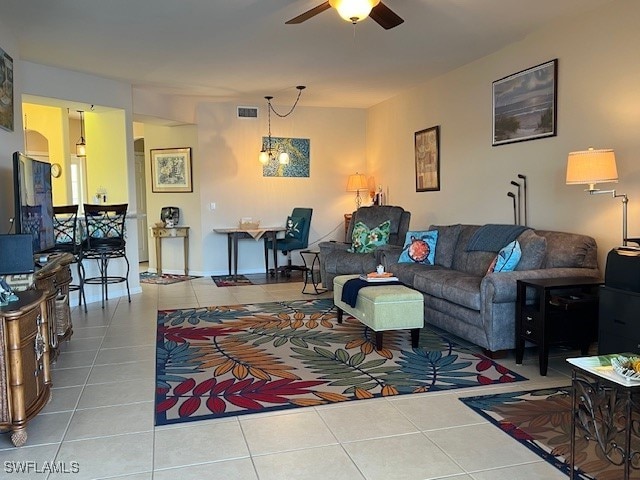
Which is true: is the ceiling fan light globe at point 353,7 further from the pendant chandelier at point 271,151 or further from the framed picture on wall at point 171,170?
the framed picture on wall at point 171,170

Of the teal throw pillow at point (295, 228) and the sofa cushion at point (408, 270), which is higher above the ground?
the teal throw pillow at point (295, 228)

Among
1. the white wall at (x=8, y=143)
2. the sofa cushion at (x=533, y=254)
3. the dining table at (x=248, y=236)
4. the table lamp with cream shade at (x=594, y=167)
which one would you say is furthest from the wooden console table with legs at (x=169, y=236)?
the table lamp with cream shade at (x=594, y=167)

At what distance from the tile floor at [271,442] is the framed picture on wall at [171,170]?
4.93 metres

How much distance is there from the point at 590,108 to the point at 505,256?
4.65ft

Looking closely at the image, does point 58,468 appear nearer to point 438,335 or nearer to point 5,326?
point 5,326

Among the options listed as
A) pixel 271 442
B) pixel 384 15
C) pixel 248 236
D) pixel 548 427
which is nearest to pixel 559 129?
pixel 384 15

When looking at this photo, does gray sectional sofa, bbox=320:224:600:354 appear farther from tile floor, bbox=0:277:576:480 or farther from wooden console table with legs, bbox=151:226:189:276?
wooden console table with legs, bbox=151:226:189:276

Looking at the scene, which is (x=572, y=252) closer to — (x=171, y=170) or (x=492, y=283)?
(x=492, y=283)

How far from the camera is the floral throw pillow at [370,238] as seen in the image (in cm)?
617

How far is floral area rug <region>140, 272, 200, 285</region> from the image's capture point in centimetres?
744

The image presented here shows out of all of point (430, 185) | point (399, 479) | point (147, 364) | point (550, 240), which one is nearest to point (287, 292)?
point (430, 185)

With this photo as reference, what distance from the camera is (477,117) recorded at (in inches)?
216

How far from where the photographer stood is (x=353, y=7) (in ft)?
9.31

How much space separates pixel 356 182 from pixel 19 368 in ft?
20.3
